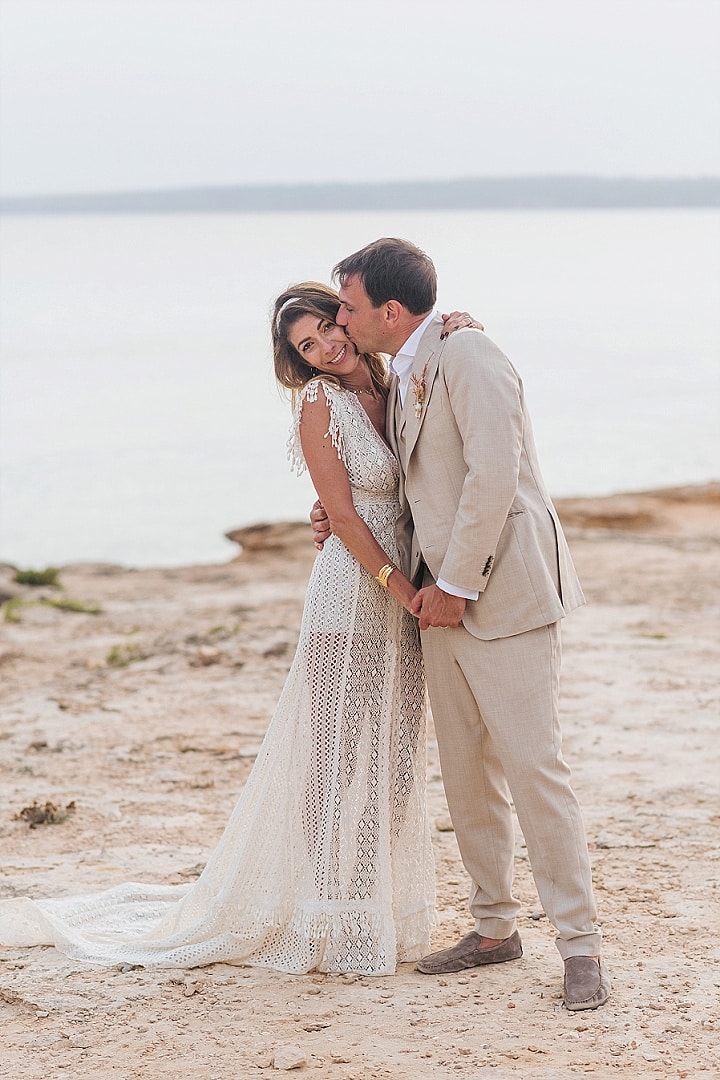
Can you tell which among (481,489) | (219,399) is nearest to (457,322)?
(481,489)

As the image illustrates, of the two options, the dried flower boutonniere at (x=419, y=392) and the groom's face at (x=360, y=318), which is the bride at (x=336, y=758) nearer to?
the groom's face at (x=360, y=318)

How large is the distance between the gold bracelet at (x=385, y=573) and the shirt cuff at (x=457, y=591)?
223 mm

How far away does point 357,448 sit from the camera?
3902 mm

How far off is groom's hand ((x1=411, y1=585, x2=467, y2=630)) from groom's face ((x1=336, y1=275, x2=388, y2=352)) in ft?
2.43

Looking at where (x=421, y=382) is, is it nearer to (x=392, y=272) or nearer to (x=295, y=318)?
(x=392, y=272)

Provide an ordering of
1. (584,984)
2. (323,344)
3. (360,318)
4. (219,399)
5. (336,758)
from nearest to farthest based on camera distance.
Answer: (584,984) < (360,318) < (323,344) < (336,758) < (219,399)

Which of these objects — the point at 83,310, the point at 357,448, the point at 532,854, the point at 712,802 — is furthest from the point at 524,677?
the point at 83,310

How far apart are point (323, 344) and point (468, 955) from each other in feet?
6.28

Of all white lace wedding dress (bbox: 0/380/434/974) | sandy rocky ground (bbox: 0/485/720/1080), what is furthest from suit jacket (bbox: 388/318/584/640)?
sandy rocky ground (bbox: 0/485/720/1080)

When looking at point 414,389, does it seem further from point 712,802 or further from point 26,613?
point 26,613

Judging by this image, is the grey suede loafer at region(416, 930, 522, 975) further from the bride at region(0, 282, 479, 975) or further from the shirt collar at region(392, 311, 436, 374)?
the shirt collar at region(392, 311, 436, 374)

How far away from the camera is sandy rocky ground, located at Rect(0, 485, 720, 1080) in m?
3.52

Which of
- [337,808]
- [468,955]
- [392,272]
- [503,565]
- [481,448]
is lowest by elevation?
[468,955]

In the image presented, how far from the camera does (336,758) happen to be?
400cm
